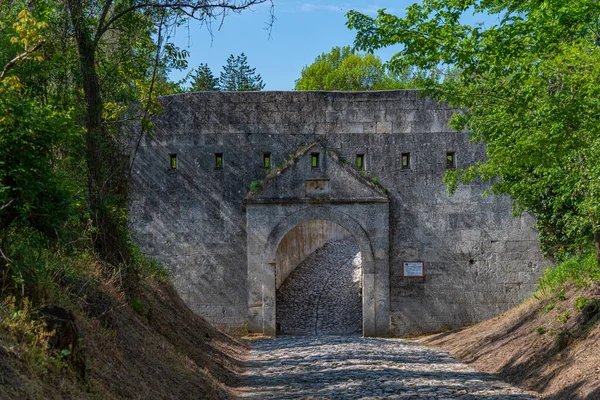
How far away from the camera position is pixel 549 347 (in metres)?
11.0

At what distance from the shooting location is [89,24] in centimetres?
1073

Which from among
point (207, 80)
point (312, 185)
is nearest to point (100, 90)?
point (312, 185)

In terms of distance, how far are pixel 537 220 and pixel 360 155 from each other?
470 centimetres

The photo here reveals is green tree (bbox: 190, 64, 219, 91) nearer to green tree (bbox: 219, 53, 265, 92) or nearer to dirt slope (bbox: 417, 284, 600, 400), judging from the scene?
green tree (bbox: 219, 53, 265, 92)

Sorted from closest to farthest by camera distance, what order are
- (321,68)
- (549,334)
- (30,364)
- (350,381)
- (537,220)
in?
(30,364) < (350,381) < (549,334) < (537,220) < (321,68)

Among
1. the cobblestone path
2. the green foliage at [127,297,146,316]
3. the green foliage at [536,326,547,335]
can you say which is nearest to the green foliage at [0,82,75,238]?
the green foliage at [127,297,146,316]

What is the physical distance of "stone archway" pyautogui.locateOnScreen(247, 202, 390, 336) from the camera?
17.7 m

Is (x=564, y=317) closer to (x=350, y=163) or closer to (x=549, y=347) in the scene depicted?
(x=549, y=347)

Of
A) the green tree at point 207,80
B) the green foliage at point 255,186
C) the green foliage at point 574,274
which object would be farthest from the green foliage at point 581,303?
the green tree at point 207,80

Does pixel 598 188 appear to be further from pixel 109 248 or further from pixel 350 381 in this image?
pixel 109 248

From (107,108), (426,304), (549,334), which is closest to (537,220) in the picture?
(426,304)

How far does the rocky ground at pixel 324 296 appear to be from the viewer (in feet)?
66.5

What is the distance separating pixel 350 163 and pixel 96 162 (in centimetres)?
859

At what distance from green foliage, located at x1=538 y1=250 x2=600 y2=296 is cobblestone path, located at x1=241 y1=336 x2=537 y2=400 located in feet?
8.07
